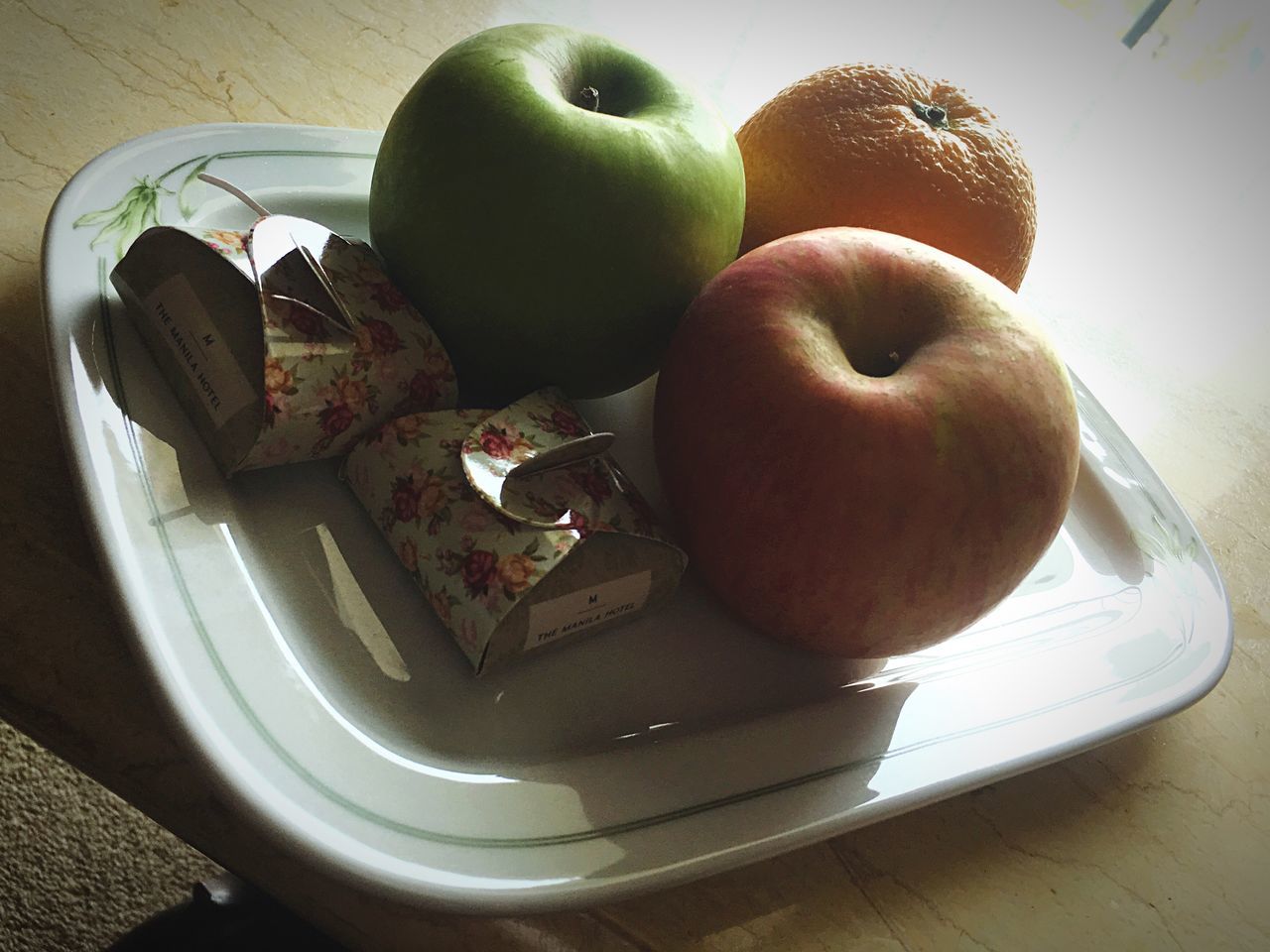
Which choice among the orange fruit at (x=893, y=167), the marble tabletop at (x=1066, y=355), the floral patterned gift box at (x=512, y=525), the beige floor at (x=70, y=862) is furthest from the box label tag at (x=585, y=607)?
the beige floor at (x=70, y=862)

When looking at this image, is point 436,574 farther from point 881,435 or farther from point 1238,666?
point 1238,666

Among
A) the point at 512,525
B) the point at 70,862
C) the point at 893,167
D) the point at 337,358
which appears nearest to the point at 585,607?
the point at 512,525

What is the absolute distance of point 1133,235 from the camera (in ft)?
3.73

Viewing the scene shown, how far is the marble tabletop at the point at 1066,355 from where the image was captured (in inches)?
15.1

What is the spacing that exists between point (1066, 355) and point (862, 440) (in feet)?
1.77

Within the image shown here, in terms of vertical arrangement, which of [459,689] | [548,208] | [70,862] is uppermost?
[548,208]

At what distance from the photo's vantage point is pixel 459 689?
0.43 metres

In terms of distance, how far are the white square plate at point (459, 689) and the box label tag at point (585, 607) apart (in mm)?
18

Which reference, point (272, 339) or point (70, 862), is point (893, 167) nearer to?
point (272, 339)

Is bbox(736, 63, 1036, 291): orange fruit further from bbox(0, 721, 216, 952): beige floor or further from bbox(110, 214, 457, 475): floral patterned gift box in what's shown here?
bbox(0, 721, 216, 952): beige floor

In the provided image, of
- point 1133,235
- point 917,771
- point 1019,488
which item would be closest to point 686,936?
point 917,771

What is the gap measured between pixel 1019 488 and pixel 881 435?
0.23 ft

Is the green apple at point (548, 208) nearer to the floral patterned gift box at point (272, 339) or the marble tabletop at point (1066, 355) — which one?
the floral patterned gift box at point (272, 339)

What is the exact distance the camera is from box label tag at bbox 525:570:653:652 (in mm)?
425
